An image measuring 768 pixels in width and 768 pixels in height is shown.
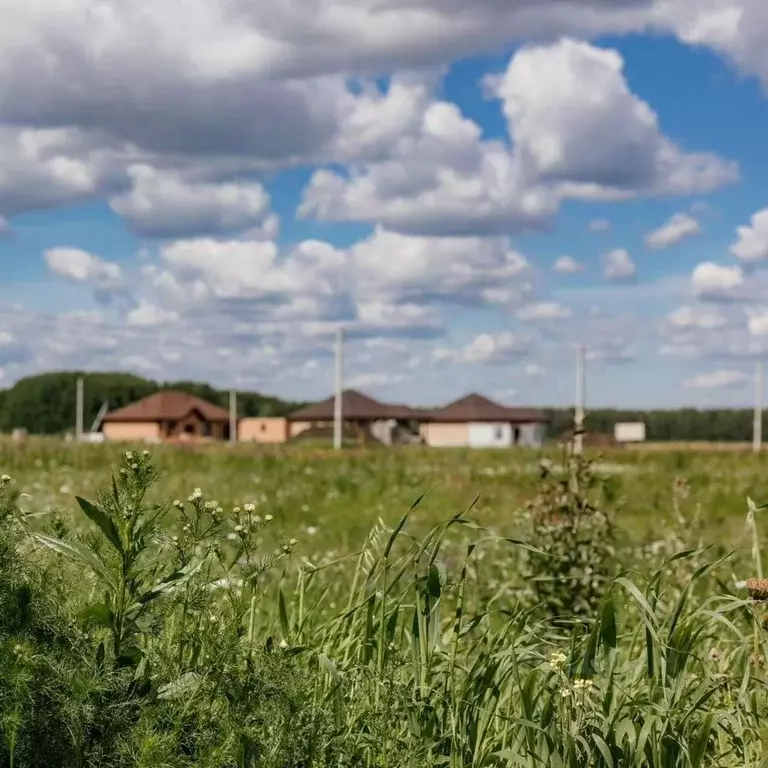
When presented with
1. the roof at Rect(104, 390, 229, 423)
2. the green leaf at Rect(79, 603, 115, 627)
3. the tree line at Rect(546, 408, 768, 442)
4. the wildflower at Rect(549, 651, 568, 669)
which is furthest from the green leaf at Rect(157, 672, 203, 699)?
the tree line at Rect(546, 408, 768, 442)

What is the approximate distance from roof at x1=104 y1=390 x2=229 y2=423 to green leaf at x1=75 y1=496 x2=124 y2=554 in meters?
67.4

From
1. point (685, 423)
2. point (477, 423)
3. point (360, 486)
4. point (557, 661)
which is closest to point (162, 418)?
point (477, 423)

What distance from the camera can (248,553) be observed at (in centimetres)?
254

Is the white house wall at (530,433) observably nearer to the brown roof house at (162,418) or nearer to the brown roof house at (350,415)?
the brown roof house at (350,415)

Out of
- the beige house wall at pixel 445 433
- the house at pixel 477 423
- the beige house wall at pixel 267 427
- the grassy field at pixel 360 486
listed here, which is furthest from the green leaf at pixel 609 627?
the beige house wall at pixel 445 433

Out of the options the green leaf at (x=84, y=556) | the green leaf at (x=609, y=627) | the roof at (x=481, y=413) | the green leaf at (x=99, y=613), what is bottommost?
the green leaf at (x=609, y=627)

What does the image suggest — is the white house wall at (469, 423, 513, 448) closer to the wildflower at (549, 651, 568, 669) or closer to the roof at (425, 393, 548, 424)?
the roof at (425, 393, 548, 424)

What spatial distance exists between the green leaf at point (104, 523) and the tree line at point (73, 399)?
78.5 meters

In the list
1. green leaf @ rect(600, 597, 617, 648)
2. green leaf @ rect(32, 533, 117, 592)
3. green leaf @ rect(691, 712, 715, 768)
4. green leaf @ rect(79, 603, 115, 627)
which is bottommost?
green leaf @ rect(691, 712, 715, 768)

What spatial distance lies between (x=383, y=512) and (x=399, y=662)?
991 cm

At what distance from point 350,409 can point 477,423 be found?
783 cm

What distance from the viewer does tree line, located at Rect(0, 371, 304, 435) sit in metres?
82.2

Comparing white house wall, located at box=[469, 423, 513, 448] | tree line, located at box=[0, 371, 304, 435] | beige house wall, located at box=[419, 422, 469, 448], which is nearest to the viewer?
white house wall, located at box=[469, 423, 513, 448]

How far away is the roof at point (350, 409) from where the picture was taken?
6931 centimetres
